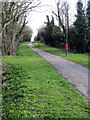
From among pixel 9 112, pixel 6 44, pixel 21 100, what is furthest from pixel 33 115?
pixel 6 44

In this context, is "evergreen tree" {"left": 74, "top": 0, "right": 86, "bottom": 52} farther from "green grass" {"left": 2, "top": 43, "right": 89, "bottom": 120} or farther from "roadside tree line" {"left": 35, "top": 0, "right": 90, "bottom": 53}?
"green grass" {"left": 2, "top": 43, "right": 89, "bottom": 120}

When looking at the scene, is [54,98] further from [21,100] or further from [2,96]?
[2,96]

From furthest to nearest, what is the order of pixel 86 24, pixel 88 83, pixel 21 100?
pixel 86 24 → pixel 88 83 → pixel 21 100

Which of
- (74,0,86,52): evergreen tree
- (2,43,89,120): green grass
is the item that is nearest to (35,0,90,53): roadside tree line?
(74,0,86,52): evergreen tree

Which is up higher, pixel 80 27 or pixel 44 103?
pixel 80 27

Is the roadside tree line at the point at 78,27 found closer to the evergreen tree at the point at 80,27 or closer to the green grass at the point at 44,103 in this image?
the evergreen tree at the point at 80,27

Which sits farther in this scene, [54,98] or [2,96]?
[2,96]

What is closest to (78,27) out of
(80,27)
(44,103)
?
(80,27)

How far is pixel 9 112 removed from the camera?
500 centimetres

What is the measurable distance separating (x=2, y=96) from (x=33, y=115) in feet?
7.71

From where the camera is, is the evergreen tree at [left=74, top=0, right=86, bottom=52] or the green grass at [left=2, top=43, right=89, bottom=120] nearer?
the green grass at [left=2, top=43, right=89, bottom=120]

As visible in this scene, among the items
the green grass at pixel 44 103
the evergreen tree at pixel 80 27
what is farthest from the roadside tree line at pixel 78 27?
the green grass at pixel 44 103

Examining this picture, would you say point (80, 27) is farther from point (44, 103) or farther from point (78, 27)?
point (44, 103)

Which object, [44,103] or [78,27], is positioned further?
[78,27]
